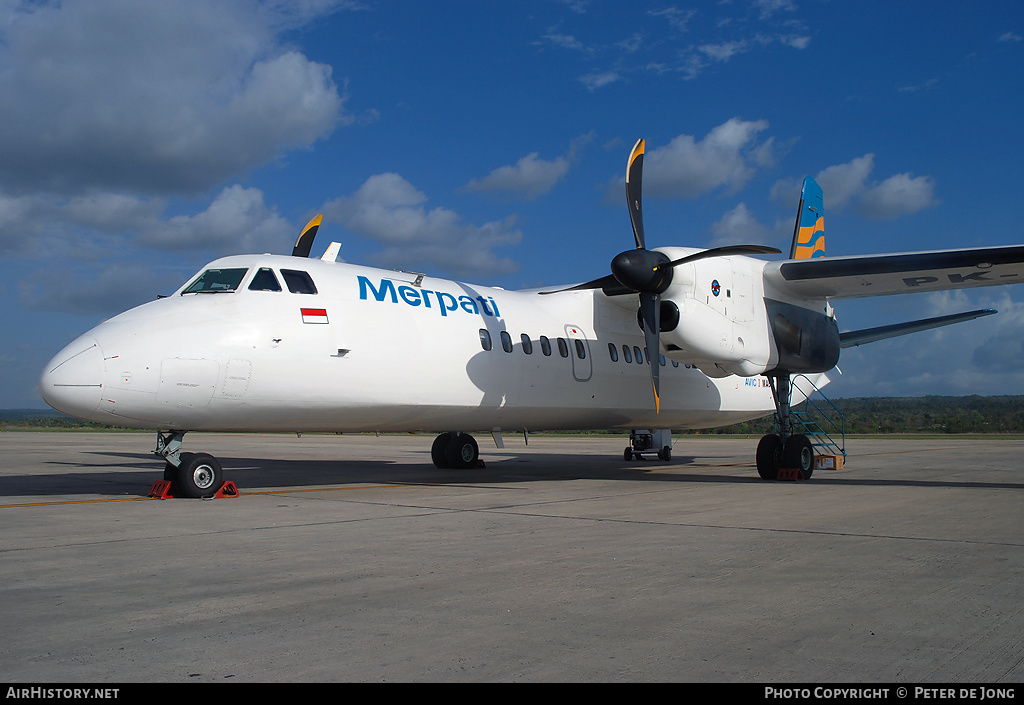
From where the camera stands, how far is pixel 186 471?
34.7 ft

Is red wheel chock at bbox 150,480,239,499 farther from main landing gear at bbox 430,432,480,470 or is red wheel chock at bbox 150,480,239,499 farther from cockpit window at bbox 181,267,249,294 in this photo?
main landing gear at bbox 430,432,480,470

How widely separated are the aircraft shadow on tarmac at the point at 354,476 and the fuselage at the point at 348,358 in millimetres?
1667

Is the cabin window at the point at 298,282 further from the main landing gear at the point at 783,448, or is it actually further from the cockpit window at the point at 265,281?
the main landing gear at the point at 783,448

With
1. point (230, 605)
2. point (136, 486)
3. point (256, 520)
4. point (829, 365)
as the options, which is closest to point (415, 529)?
point (256, 520)

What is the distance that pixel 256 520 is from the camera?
339 inches

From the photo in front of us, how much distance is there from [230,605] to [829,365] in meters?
14.3

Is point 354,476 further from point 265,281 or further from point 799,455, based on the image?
point 799,455

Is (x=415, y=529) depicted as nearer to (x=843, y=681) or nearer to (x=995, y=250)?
(x=843, y=681)

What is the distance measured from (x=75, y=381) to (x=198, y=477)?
89.2 inches

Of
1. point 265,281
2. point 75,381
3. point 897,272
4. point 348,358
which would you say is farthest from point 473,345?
point 897,272

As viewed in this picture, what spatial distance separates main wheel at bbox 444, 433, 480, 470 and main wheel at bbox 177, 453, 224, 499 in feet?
23.8

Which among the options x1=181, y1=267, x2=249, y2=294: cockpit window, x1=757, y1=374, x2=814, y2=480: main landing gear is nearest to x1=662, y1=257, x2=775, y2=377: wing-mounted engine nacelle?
x1=757, y1=374, x2=814, y2=480: main landing gear

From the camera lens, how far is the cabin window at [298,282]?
1096 centimetres

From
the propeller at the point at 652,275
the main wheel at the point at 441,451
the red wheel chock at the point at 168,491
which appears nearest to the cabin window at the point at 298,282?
the red wheel chock at the point at 168,491
